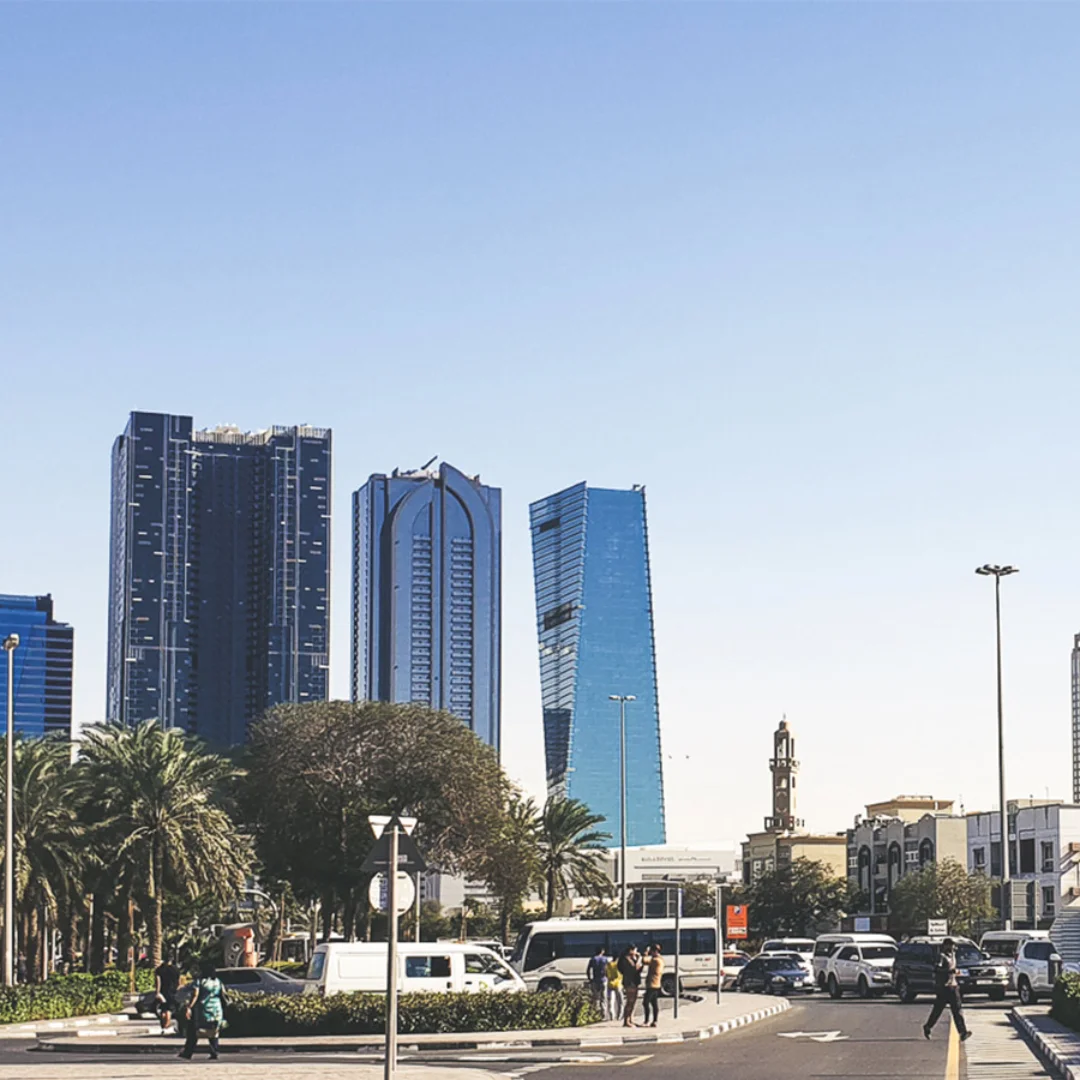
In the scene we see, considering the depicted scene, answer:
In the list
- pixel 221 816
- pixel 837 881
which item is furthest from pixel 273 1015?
pixel 837 881

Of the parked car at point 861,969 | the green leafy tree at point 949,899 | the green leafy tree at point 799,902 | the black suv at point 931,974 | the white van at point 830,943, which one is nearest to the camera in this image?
the black suv at point 931,974

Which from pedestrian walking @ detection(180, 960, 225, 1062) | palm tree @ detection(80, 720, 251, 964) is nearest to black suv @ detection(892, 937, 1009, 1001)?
palm tree @ detection(80, 720, 251, 964)

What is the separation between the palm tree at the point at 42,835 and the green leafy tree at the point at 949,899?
2437 inches

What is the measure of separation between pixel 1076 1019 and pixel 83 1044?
18195mm

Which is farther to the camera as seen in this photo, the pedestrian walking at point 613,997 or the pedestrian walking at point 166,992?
the pedestrian walking at point 613,997

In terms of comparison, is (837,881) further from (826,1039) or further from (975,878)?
(826,1039)

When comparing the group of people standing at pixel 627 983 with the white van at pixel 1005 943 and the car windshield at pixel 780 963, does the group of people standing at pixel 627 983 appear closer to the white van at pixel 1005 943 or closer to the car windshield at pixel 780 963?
the white van at pixel 1005 943

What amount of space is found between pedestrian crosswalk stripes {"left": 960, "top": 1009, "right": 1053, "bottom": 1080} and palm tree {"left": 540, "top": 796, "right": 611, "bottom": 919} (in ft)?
178

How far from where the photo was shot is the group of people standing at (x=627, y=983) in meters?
36.4

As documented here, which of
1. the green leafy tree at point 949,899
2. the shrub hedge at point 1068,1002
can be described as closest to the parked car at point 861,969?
the shrub hedge at point 1068,1002

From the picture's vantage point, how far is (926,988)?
160 feet

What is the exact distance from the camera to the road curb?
23.0m

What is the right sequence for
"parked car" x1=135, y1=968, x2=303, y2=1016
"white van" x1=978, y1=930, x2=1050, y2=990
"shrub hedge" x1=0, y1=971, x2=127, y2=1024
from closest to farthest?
"shrub hedge" x1=0, y1=971, x2=127, y2=1024 → "parked car" x1=135, y1=968, x2=303, y2=1016 → "white van" x1=978, y1=930, x2=1050, y2=990

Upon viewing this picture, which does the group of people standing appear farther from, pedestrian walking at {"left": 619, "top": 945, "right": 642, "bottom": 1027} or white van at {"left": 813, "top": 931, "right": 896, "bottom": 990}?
white van at {"left": 813, "top": 931, "right": 896, "bottom": 990}
